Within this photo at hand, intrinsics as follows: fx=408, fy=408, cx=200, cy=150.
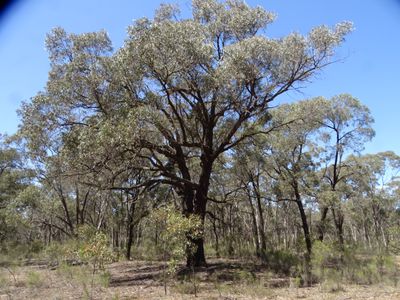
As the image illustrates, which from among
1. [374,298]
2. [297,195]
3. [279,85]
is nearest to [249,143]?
[279,85]

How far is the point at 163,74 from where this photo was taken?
13930 mm

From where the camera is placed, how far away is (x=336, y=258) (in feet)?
52.6

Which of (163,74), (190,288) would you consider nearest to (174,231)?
(190,288)

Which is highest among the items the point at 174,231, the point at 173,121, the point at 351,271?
the point at 173,121

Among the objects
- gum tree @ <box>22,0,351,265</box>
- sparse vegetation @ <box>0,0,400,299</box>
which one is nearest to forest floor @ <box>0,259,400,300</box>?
sparse vegetation @ <box>0,0,400,299</box>

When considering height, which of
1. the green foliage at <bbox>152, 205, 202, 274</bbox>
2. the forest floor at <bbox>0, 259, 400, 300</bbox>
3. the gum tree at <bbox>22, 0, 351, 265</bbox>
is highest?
the gum tree at <bbox>22, 0, 351, 265</bbox>

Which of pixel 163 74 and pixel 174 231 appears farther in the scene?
pixel 163 74

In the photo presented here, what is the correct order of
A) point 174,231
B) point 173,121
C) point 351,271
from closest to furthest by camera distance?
point 174,231 < point 351,271 < point 173,121

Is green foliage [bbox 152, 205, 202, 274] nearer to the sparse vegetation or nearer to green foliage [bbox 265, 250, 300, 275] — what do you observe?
the sparse vegetation

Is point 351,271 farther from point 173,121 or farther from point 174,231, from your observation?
point 173,121

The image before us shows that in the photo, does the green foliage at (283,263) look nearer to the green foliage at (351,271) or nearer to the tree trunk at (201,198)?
the green foliage at (351,271)

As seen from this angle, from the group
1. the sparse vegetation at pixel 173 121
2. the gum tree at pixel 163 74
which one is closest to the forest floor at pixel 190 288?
the sparse vegetation at pixel 173 121

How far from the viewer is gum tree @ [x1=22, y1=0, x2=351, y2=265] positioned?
12828 millimetres

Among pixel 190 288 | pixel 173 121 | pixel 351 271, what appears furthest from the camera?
pixel 173 121
